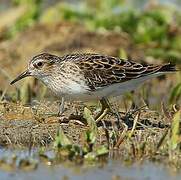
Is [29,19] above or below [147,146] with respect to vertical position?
above

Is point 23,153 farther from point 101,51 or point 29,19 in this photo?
point 29,19

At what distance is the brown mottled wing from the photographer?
34.8 ft

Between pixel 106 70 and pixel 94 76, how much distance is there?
8.4 inches

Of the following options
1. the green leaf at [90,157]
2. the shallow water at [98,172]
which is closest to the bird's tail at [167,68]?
the shallow water at [98,172]

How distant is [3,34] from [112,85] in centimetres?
743

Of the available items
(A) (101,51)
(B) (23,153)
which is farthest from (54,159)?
(A) (101,51)

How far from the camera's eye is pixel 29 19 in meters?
17.9

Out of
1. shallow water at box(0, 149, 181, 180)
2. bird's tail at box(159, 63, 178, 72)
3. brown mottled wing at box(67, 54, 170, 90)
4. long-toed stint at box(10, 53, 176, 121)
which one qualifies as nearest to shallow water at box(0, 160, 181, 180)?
shallow water at box(0, 149, 181, 180)

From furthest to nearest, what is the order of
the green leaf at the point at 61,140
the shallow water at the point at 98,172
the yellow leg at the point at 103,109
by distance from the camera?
the yellow leg at the point at 103,109
the green leaf at the point at 61,140
the shallow water at the point at 98,172

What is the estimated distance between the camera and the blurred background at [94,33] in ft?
53.6

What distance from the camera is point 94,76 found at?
1062cm

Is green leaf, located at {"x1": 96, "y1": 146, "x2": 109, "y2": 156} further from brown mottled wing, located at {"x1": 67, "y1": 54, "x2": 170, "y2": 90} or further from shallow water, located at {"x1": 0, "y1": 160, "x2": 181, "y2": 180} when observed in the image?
brown mottled wing, located at {"x1": 67, "y1": 54, "x2": 170, "y2": 90}

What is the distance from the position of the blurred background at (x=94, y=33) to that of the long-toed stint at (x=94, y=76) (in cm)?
447

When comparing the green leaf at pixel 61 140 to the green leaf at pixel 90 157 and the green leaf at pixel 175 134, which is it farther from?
the green leaf at pixel 175 134
